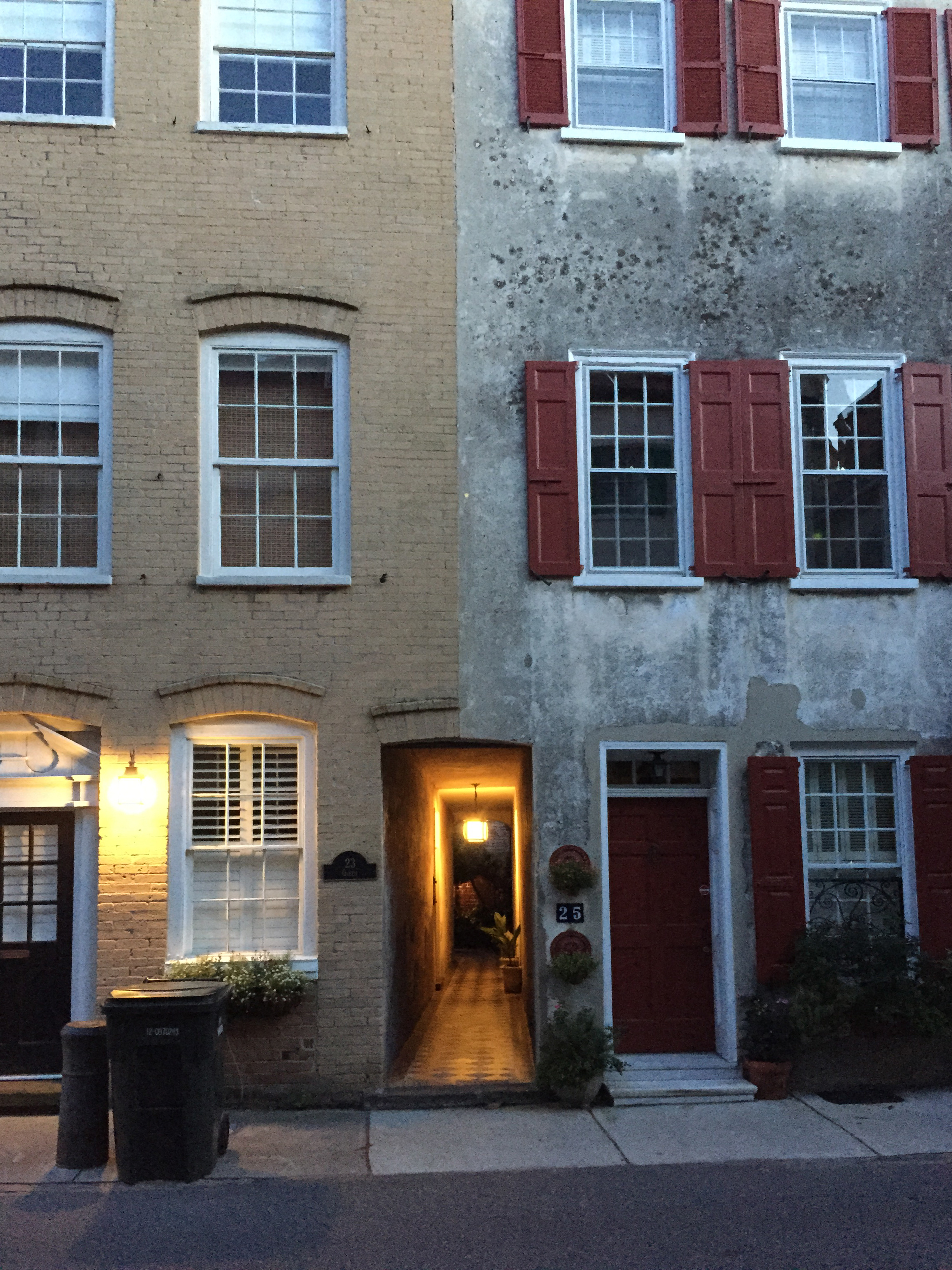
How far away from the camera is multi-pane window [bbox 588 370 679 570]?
11164mm

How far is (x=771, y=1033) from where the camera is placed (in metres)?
10.3

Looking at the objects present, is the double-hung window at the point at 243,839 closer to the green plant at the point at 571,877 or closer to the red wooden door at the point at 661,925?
the green plant at the point at 571,877

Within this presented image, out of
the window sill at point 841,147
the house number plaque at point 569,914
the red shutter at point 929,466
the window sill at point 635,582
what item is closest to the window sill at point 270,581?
the window sill at point 635,582

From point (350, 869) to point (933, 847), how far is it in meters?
Result: 4.91

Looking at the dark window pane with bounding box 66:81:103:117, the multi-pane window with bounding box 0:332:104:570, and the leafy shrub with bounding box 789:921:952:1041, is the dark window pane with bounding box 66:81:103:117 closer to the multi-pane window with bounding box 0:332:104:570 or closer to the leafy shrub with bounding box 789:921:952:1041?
the multi-pane window with bounding box 0:332:104:570

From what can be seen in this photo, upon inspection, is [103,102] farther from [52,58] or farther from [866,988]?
[866,988]

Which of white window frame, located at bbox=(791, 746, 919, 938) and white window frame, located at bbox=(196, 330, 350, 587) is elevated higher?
white window frame, located at bbox=(196, 330, 350, 587)

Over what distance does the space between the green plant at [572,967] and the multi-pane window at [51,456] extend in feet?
16.6

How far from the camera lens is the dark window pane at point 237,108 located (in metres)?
11.2

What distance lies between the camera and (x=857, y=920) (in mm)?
10867

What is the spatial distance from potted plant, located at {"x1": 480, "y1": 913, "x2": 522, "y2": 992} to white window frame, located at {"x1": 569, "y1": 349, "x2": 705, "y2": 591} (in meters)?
6.49

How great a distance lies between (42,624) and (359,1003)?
401cm

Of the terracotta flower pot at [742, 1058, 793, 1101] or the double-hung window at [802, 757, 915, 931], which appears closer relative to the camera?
the terracotta flower pot at [742, 1058, 793, 1101]

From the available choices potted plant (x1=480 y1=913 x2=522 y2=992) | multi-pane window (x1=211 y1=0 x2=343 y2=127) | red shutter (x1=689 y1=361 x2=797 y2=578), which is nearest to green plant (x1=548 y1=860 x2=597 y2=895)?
red shutter (x1=689 y1=361 x2=797 y2=578)
